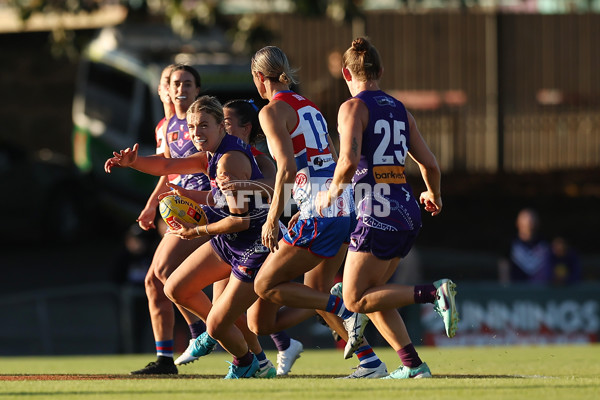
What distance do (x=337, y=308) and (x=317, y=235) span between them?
54cm

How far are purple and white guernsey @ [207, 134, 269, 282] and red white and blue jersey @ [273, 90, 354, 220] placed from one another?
33cm

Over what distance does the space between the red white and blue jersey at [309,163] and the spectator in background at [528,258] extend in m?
8.53

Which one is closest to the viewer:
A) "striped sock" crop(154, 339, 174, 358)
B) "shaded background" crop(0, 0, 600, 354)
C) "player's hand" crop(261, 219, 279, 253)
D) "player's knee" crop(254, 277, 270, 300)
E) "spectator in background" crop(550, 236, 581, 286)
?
"player's hand" crop(261, 219, 279, 253)

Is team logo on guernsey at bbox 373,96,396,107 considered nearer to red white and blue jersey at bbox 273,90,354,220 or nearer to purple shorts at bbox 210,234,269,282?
red white and blue jersey at bbox 273,90,354,220

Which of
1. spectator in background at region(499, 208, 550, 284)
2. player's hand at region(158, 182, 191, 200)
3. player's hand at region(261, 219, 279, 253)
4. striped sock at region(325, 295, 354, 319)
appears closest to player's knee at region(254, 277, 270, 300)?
player's hand at region(261, 219, 279, 253)

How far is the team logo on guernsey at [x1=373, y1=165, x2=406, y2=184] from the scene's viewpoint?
8297mm

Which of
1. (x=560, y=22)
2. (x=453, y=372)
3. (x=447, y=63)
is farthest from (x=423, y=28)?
(x=453, y=372)

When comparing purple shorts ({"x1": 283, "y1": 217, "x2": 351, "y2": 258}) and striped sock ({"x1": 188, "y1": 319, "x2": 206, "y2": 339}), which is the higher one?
purple shorts ({"x1": 283, "y1": 217, "x2": 351, "y2": 258})

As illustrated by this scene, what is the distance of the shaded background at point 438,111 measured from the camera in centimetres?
2198

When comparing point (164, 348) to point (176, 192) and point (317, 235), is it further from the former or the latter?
point (317, 235)

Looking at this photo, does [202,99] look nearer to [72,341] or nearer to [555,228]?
[72,341]

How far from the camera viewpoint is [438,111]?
1064 inches

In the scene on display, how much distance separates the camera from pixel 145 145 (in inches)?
829

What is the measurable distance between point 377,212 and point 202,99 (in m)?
1.50
